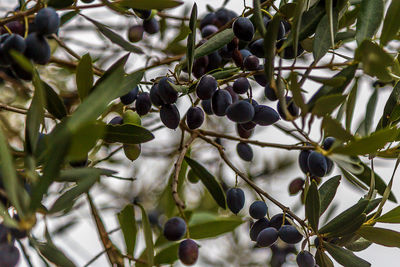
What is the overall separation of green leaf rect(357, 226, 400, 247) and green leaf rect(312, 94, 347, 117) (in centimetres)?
26

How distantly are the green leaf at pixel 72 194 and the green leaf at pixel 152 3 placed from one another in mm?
305

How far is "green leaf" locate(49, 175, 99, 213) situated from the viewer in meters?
0.61

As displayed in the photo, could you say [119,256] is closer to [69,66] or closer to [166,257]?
[166,257]

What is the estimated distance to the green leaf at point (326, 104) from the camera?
0.64 metres

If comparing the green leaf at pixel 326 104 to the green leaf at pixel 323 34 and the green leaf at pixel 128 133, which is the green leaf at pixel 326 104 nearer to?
the green leaf at pixel 323 34

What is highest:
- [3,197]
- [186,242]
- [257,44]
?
[257,44]

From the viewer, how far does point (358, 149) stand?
63cm

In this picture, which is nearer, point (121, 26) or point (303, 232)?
point (303, 232)

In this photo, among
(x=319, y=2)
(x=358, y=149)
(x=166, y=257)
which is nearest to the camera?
(x=358, y=149)

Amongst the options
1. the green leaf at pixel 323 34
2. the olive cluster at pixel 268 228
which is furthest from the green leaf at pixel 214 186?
the green leaf at pixel 323 34

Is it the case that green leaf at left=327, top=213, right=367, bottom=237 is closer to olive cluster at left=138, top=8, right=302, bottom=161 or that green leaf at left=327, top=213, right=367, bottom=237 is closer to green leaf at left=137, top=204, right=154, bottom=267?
olive cluster at left=138, top=8, right=302, bottom=161

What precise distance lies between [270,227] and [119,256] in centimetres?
36

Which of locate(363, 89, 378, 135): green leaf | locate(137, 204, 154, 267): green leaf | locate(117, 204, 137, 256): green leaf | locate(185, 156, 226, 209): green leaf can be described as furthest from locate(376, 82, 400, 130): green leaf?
locate(117, 204, 137, 256): green leaf

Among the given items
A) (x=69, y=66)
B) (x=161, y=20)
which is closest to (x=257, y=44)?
(x=69, y=66)
